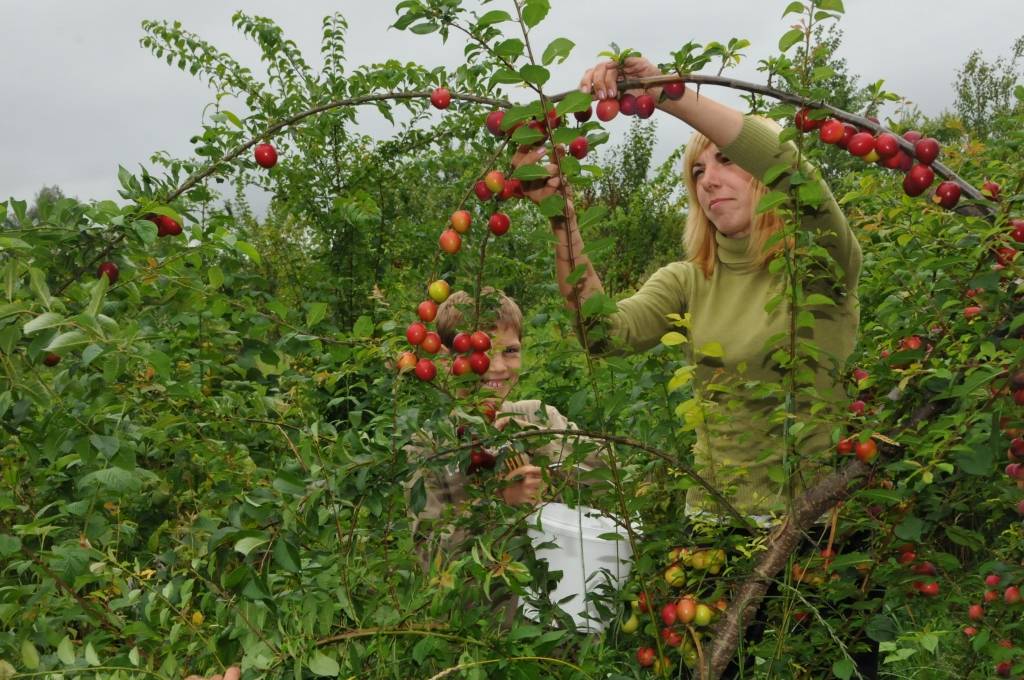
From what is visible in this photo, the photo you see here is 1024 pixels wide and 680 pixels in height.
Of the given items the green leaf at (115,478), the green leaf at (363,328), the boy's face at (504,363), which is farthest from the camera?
the boy's face at (504,363)

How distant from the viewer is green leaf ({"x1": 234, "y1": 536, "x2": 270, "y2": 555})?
1.31 meters

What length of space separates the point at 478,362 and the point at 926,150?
963mm

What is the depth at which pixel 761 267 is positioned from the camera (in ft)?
7.71

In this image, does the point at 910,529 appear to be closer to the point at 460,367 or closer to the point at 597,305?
the point at 597,305

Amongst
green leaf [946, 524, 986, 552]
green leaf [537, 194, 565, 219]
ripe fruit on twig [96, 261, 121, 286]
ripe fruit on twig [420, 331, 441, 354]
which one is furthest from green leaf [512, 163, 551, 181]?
green leaf [946, 524, 986, 552]

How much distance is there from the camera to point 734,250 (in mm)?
2389

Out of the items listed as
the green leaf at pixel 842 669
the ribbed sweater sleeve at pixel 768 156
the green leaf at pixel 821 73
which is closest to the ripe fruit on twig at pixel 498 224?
the ribbed sweater sleeve at pixel 768 156

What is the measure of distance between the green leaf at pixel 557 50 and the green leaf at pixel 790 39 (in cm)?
37

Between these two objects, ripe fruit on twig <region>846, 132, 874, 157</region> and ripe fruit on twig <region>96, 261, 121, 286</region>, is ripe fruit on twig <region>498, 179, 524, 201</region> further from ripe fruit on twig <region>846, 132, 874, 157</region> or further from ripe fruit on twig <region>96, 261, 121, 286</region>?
ripe fruit on twig <region>96, 261, 121, 286</region>

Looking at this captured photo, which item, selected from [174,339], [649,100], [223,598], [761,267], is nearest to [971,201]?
[649,100]

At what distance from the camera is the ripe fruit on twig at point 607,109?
62.7 inches

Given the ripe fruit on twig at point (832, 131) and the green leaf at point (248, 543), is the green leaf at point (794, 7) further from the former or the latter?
the green leaf at point (248, 543)

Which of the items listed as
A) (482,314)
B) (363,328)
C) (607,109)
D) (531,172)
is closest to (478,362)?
(482,314)

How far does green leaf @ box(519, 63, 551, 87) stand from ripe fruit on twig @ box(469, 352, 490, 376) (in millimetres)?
630
